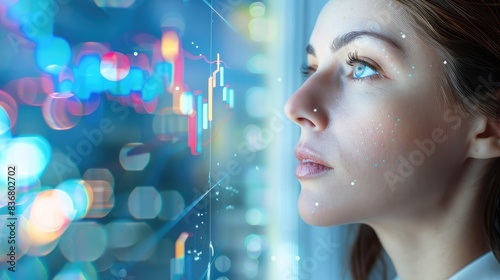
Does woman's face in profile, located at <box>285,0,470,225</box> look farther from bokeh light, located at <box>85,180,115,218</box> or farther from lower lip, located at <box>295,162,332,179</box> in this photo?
bokeh light, located at <box>85,180,115,218</box>

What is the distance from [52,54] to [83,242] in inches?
13.0

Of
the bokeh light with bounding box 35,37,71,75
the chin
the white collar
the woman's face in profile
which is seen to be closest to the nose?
the woman's face in profile

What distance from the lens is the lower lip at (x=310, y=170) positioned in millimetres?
654

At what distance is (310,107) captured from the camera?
648 millimetres

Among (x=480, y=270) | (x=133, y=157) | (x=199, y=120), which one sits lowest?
(x=480, y=270)

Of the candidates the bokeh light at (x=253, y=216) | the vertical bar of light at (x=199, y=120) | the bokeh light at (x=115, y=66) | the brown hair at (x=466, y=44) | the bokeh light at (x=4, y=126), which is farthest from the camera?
the bokeh light at (x=253, y=216)

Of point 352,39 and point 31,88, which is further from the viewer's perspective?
point 31,88

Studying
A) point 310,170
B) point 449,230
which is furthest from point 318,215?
point 449,230

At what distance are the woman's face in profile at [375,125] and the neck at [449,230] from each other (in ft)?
0.05

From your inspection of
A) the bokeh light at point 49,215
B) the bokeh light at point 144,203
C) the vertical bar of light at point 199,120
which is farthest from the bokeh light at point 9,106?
the vertical bar of light at point 199,120

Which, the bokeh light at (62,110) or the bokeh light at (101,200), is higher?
the bokeh light at (62,110)

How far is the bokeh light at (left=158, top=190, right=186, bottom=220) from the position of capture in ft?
2.90

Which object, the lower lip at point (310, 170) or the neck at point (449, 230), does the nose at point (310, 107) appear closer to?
the lower lip at point (310, 170)

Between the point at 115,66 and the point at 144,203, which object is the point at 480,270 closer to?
the point at 144,203
